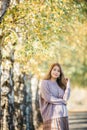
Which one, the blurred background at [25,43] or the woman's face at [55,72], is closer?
the woman's face at [55,72]

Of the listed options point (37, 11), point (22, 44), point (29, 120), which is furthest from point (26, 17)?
point (29, 120)

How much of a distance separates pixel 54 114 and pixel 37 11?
3.02 meters

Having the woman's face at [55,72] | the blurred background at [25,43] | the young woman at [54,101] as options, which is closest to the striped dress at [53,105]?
the young woman at [54,101]

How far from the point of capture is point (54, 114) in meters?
18.3

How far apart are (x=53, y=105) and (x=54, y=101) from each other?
0.18m

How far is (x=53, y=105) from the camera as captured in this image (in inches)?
723

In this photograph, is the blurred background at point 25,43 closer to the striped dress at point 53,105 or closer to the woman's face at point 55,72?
the woman's face at point 55,72

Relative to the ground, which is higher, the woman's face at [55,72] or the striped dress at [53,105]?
the woman's face at [55,72]

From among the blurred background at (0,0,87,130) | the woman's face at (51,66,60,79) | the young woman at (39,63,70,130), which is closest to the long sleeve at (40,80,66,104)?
the young woman at (39,63,70,130)

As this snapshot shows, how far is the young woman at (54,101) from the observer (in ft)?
59.8

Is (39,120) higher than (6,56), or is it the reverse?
(6,56)

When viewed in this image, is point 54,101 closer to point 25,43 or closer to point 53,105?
point 53,105

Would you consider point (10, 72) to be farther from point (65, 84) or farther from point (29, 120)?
point (65, 84)

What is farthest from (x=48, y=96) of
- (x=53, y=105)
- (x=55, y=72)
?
(x=55, y=72)
